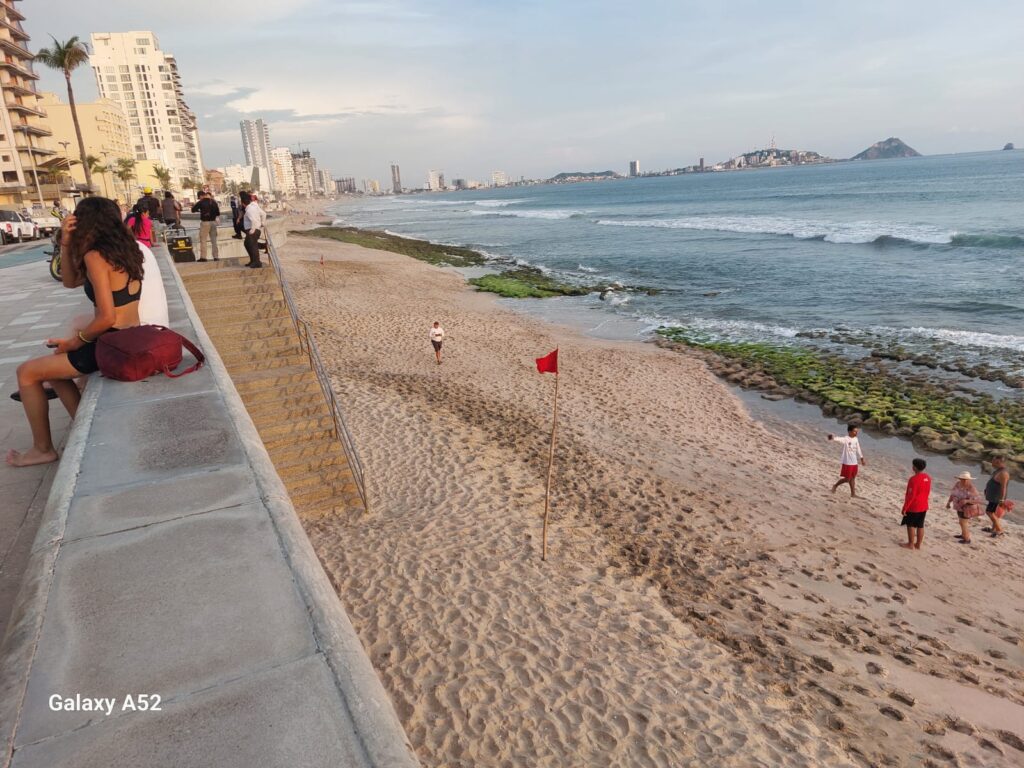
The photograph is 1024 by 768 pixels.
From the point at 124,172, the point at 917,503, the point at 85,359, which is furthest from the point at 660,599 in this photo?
the point at 124,172

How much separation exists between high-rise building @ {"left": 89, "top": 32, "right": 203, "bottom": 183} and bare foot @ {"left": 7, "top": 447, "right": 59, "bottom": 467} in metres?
146

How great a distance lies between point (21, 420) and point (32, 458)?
1.64m

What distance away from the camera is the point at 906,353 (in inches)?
803

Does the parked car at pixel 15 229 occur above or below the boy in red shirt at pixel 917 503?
above

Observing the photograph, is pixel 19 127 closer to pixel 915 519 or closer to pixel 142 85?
pixel 915 519

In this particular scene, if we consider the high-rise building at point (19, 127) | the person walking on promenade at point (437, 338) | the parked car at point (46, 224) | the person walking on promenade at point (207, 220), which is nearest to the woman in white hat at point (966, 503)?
the person walking on promenade at point (437, 338)

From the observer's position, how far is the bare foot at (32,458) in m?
4.25

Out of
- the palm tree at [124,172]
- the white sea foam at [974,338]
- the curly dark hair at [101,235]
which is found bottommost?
the white sea foam at [974,338]

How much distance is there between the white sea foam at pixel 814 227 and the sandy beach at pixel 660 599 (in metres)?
40.4

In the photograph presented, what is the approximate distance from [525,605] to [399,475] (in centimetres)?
430

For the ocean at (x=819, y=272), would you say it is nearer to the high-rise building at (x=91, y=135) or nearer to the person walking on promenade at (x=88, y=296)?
the person walking on promenade at (x=88, y=296)

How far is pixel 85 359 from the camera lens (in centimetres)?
454

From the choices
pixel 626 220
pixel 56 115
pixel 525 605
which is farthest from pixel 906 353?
pixel 56 115

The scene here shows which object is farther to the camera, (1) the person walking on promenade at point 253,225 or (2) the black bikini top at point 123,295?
(1) the person walking on promenade at point 253,225
